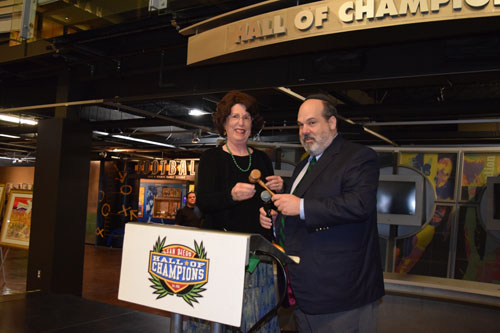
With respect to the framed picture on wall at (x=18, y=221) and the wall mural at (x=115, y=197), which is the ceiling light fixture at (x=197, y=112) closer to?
the framed picture on wall at (x=18, y=221)

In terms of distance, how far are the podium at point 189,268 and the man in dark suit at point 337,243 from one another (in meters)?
0.19

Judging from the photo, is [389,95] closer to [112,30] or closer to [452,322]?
[452,322]

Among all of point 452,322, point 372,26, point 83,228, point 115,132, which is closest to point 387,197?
point 452,322

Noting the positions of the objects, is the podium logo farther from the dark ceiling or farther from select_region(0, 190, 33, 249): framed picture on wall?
select_region(0, 190, 33, 249): framed picture on wall

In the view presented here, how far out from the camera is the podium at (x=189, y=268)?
1127mm

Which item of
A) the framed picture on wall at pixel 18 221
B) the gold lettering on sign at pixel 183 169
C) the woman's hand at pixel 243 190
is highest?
the gold lettering on sign at pixel 183 169

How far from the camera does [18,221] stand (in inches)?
222

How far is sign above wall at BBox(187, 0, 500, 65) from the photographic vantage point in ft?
8.05

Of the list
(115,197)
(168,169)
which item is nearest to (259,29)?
(168,169)

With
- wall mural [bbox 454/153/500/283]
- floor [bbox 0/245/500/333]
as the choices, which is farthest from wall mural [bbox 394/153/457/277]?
floor [bbox 0/245/500/333]

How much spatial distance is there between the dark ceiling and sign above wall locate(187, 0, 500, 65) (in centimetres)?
11

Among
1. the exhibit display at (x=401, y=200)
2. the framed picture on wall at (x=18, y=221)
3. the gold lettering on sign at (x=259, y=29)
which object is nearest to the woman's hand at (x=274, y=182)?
the gold lettering on sign at (x=259, y=29)

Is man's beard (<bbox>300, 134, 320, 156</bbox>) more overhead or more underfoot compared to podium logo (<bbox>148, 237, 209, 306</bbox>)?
more overhead

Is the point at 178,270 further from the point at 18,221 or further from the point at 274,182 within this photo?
the point at 18,221
